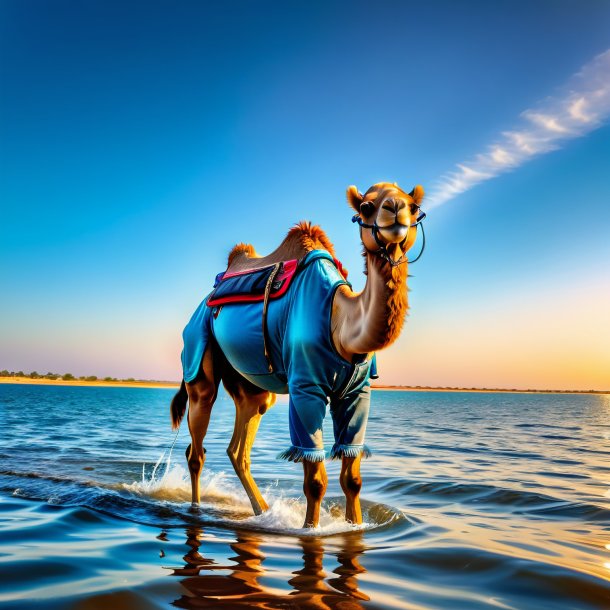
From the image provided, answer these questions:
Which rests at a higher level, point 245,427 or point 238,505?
point 245,427

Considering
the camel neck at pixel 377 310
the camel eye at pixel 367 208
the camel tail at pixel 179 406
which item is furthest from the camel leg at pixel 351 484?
the camel tail at pixel 179 406

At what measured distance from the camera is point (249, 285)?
5277mm

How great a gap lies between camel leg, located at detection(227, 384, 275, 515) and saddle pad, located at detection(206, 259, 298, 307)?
104 cm

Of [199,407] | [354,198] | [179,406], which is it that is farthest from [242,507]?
[354,198]

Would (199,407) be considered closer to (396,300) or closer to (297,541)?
(297,541)

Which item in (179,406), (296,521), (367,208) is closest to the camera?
(367,208)

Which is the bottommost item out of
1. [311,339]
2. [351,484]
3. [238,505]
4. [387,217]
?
[238,505]

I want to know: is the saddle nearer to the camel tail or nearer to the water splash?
the water splash

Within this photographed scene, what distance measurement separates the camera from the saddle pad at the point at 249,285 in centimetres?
491

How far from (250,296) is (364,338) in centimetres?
Answer: 159

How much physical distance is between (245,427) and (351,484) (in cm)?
183

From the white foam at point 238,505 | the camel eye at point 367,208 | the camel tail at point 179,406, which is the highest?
the camel eye at point 367,208

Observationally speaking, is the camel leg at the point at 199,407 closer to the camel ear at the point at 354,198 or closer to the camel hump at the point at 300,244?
the camel hump at the point at 300,244

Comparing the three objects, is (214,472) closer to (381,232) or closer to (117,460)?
(117,460)
